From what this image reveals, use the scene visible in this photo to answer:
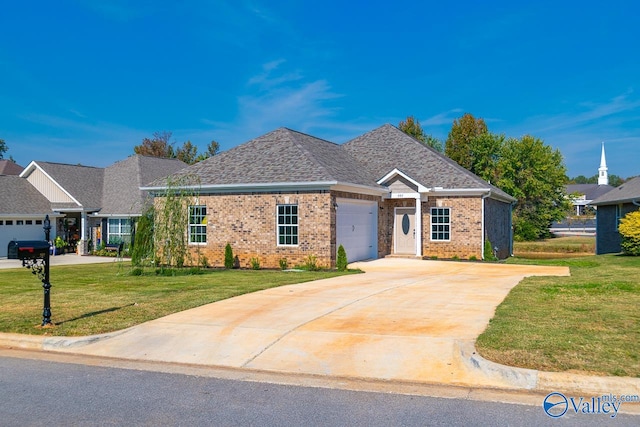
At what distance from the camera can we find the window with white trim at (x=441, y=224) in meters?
25.6

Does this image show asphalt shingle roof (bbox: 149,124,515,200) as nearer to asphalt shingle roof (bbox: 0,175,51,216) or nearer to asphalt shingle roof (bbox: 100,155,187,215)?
asphalt shingle roof (bbox: 100,155,187,215)

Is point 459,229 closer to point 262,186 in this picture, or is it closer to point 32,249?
point 262,186

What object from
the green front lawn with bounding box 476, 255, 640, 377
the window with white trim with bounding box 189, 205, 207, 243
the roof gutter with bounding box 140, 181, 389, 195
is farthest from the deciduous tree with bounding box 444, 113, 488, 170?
the green front lawn with bounding box 476, 255, 640, 377

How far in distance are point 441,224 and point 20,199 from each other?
2433 cm

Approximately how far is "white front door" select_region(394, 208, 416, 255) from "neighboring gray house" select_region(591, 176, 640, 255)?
11.1m

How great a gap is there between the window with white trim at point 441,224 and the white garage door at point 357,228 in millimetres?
2648

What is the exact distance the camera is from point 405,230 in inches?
1031

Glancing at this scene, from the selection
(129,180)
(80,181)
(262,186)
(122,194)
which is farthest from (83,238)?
(262,186)

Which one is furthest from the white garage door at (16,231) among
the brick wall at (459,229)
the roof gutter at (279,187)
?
the brick wall at (459,229)

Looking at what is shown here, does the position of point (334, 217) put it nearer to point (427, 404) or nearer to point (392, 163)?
point (392, 163)

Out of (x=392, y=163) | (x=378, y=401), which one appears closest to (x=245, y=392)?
(x=378, y=401)

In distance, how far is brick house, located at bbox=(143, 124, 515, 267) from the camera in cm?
2138

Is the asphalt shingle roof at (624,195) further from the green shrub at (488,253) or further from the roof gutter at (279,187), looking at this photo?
the roof gutter at (279,187)

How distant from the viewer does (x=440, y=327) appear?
32.2ft
